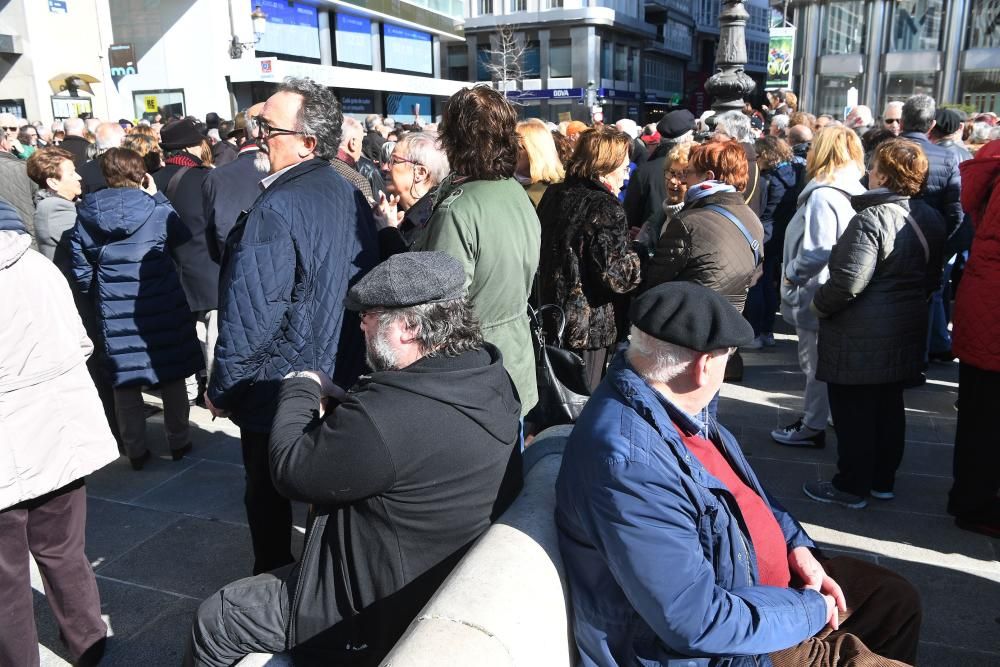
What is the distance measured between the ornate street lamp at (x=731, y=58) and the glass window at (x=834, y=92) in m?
38.4

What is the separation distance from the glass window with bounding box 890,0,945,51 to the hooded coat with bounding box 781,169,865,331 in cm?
4451

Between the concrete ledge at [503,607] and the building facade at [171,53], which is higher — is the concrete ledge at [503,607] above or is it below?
below

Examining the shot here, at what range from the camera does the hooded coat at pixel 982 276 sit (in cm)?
354

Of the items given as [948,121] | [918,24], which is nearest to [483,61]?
[918,24]

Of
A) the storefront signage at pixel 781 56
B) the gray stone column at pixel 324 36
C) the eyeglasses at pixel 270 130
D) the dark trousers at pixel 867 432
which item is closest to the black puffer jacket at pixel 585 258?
the dark trousers at pixel 867 432

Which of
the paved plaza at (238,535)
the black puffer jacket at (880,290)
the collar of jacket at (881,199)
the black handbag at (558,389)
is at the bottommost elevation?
the paved plaza at (238,535)

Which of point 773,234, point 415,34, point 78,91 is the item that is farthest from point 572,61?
point 773,234

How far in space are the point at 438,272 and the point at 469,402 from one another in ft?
1.30

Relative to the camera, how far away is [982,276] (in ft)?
11.9

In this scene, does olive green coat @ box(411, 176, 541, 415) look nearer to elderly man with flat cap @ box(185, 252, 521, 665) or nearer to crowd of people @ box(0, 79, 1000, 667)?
crowd of people @ box(0, 79, 1000, 667)

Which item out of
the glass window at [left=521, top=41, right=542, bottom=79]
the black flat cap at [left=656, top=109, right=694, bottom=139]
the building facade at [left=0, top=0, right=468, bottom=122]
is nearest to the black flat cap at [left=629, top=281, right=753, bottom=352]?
the black flat cap at [left=656, top=109, right=694, bottom=139]

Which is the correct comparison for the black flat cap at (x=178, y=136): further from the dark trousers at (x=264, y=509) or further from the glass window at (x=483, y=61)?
the glass window at (x=483, y=61)

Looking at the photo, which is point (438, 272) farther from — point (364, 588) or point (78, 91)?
point (78, 91)

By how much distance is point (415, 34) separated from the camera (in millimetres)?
46625
